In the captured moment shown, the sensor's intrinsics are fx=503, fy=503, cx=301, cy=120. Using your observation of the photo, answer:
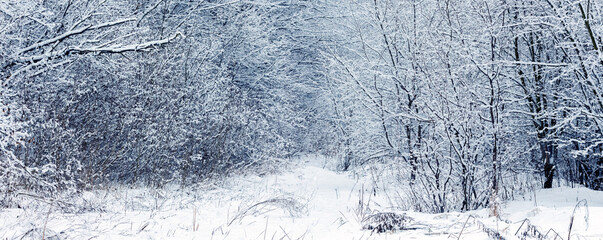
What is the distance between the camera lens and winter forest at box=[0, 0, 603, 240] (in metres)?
3.54

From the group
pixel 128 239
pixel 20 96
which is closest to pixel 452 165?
pixel 128 239

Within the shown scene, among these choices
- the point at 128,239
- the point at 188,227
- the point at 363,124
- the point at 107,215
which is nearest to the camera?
the point at 128,239

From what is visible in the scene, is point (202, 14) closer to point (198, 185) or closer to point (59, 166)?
point (198, 185)

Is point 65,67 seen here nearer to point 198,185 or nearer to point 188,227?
point 198,185

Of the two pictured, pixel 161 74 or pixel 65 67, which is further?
pixel 161 74

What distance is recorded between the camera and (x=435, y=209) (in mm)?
5207

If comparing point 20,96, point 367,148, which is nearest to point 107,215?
point 20,96

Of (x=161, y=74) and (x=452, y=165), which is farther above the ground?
(x=161, y=74)

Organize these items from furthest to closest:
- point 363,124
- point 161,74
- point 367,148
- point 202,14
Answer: point 202,14 < point 363,124 < point 367,148 < point 161,74

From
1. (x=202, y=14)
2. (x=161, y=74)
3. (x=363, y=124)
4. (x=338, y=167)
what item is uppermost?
(x=202, y=14)

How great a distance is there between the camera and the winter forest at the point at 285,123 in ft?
11.6

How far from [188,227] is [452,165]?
3268mm

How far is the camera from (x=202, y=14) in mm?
11820

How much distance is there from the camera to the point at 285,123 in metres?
12.7
